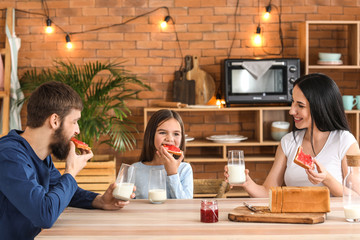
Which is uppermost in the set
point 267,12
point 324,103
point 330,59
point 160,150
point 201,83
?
point 267,12

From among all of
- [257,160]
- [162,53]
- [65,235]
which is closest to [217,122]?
[257,160]

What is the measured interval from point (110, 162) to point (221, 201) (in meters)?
2.27

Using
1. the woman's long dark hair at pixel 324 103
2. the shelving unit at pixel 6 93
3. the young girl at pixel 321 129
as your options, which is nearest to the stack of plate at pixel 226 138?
the young girl at pixel 321 129

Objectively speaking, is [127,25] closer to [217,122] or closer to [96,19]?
[96,19]

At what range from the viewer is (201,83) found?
5008 mm

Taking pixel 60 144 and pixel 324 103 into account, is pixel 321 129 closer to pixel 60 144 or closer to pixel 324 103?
pixel 324 103

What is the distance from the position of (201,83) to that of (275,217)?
3231 mm

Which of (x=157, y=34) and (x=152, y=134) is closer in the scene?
(x=152, y=134)

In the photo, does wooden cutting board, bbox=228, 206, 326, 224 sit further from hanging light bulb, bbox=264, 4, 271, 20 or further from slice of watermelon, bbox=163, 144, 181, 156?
hanging light bulb, bbox=264, 4, 271, 20

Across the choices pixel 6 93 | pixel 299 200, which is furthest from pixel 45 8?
pixel 299 200

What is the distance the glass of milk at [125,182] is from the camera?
6.42 feet

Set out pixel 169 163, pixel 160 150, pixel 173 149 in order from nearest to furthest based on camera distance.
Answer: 1. pixel 169 163
2. pixel 173 149
3. pixel 160 150

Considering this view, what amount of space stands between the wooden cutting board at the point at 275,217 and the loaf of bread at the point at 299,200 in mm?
35

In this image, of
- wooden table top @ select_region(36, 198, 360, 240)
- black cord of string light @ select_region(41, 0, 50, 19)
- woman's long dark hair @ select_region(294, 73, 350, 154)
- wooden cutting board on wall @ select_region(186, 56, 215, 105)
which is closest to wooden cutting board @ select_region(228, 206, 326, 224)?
wooden table top @ select_region(36, 198, 360, 240)
